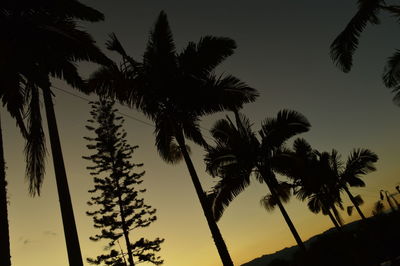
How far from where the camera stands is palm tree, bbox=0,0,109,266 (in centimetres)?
595

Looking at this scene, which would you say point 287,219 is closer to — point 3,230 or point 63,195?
point 63,195

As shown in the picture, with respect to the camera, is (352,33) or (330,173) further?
(330,173)

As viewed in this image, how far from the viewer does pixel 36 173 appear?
22.9 ft

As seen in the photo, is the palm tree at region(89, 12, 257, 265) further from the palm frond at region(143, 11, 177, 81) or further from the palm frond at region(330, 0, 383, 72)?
the palm frond at region(330, 0, 383, 72)

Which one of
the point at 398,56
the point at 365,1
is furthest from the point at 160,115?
the point at 398,56

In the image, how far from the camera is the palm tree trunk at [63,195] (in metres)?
5.16

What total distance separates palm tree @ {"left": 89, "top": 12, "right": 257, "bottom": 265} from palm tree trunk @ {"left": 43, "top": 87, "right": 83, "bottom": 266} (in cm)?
238

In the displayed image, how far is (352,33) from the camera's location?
8.59 metres

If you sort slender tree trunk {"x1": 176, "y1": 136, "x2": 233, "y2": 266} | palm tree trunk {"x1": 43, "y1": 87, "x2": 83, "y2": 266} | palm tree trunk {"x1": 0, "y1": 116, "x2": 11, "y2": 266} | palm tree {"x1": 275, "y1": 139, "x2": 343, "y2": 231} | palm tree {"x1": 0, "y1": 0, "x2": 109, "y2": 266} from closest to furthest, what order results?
palm tree trunk {"x1": 43, "y1": 87, "x2": 83, "y2": 266}, palm tree trunk {"x1": 0, "y1": 116, "x2": 11, "y2": 266}, palm tree {"x1": 0, "y1": 0, "x2": 109, "y2": 266}, slender tree trunk {"x1": 176, "y1": 136, "x2": 233, "y2": 266}, palm tree {"x1": 275, "y1": 139, "x2": 343, "y2": 231}

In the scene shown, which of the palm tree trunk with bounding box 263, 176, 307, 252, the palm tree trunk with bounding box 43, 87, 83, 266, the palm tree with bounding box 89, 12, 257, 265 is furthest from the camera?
the palm tree trunk with bounding box 263, 176, 307, 252

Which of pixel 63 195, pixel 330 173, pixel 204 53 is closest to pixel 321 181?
pixel 330 173

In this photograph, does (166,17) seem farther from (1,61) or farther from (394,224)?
(394,224)

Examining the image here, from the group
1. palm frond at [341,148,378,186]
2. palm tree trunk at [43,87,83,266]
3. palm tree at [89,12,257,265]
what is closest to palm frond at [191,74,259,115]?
palm tree at [89,12,257,265]

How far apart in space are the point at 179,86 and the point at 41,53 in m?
3.71
